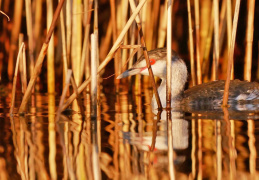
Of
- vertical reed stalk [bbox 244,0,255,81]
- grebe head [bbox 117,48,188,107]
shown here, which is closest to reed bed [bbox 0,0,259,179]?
vertical reed stalk [bbox 244,0,255,81]

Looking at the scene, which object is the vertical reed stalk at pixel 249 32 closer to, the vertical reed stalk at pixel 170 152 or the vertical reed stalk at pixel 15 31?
the vertical reed stalk at pixel 170 152

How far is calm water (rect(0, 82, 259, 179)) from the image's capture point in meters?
3.72

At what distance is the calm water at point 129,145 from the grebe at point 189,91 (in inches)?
24.5

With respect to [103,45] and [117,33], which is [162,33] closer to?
[117,33]

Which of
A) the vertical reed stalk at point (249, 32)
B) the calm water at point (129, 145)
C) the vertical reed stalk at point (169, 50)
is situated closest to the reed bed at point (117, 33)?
the vertical reed stalk at point (249, 32)

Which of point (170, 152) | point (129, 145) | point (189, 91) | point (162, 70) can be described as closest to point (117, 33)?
point (162, 70)

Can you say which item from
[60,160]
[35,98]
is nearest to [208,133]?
[60,160]

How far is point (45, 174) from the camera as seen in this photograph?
367cm

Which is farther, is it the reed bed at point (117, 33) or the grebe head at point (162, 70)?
the reed bed at point (117, 33)

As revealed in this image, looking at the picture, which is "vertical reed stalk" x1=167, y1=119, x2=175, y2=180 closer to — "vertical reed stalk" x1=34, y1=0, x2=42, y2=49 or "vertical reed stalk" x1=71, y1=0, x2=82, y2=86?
"vertical reed stalk" x1=71, y1=0, x2=82, y2=86

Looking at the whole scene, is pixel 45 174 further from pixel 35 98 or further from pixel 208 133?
pixel 35 98

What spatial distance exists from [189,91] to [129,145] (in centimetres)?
308

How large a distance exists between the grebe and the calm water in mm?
623

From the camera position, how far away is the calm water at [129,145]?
3721 mm
